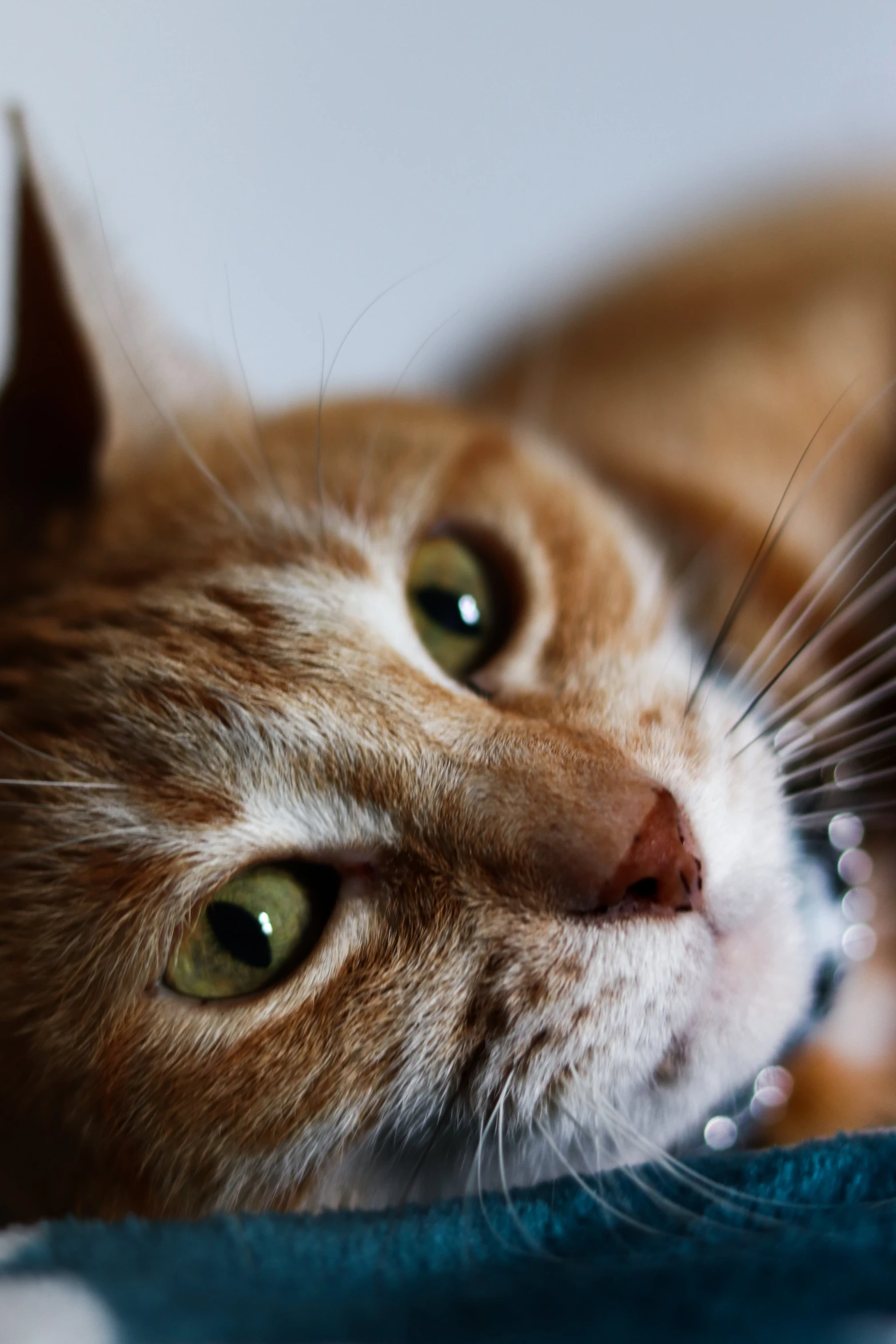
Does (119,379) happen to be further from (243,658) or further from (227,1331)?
(227,1331)

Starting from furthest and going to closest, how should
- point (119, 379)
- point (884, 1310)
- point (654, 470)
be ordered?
point (654, 470) → point (119, 379) → point (884, 1310)

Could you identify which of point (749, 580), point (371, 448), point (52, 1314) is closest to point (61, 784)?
point (52, 1314)

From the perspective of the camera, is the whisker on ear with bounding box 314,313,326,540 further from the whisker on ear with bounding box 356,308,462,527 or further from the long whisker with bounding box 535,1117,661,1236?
the long whisker with bounding box 535,1117,661,1236

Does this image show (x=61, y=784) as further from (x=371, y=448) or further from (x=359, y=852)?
(x=371, y=448)

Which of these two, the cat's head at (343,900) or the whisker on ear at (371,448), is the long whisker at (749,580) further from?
the whisker on ear at (371,448)

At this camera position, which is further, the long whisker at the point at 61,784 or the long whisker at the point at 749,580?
the long whisker at the point at 749,580

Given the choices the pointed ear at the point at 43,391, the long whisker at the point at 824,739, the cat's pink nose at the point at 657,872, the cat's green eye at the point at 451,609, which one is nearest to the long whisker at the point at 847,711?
the long whisker at the point at 824,739

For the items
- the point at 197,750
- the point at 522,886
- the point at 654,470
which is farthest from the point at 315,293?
the point at 522,886
